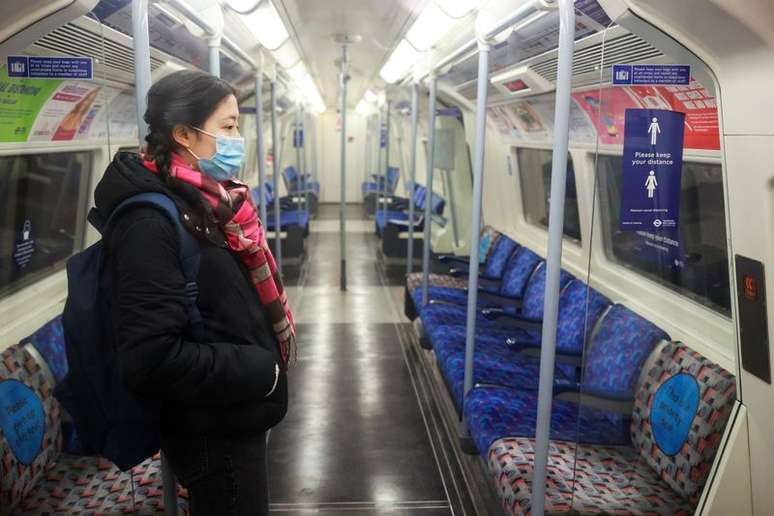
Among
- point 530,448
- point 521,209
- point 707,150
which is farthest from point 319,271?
point 707,150

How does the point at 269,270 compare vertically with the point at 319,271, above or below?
above

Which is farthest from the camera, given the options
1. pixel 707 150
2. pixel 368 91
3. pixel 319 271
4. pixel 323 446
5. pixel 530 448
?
pixel 368 91

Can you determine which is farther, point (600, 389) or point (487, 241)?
point (487, 241)

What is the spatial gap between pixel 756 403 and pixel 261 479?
4.69 feet

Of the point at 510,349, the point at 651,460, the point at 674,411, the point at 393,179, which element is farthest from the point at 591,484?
the point at 393,179

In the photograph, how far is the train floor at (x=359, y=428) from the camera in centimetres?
332

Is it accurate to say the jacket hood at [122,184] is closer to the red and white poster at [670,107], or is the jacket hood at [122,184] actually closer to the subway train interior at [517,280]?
the subway train interior at [517,280]

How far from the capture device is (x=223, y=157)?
170cm

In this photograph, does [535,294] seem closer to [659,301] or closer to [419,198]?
[659,301]

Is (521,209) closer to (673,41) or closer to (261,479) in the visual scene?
(673,41)

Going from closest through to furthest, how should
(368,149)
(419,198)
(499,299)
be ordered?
1. (499,299)
2. (419,198)
3. (368,149)

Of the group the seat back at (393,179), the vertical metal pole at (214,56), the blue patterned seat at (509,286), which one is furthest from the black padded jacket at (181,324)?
the seat back at (393,179)

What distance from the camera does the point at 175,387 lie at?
1.52 metres

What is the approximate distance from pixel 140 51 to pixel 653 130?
1.49 meters
